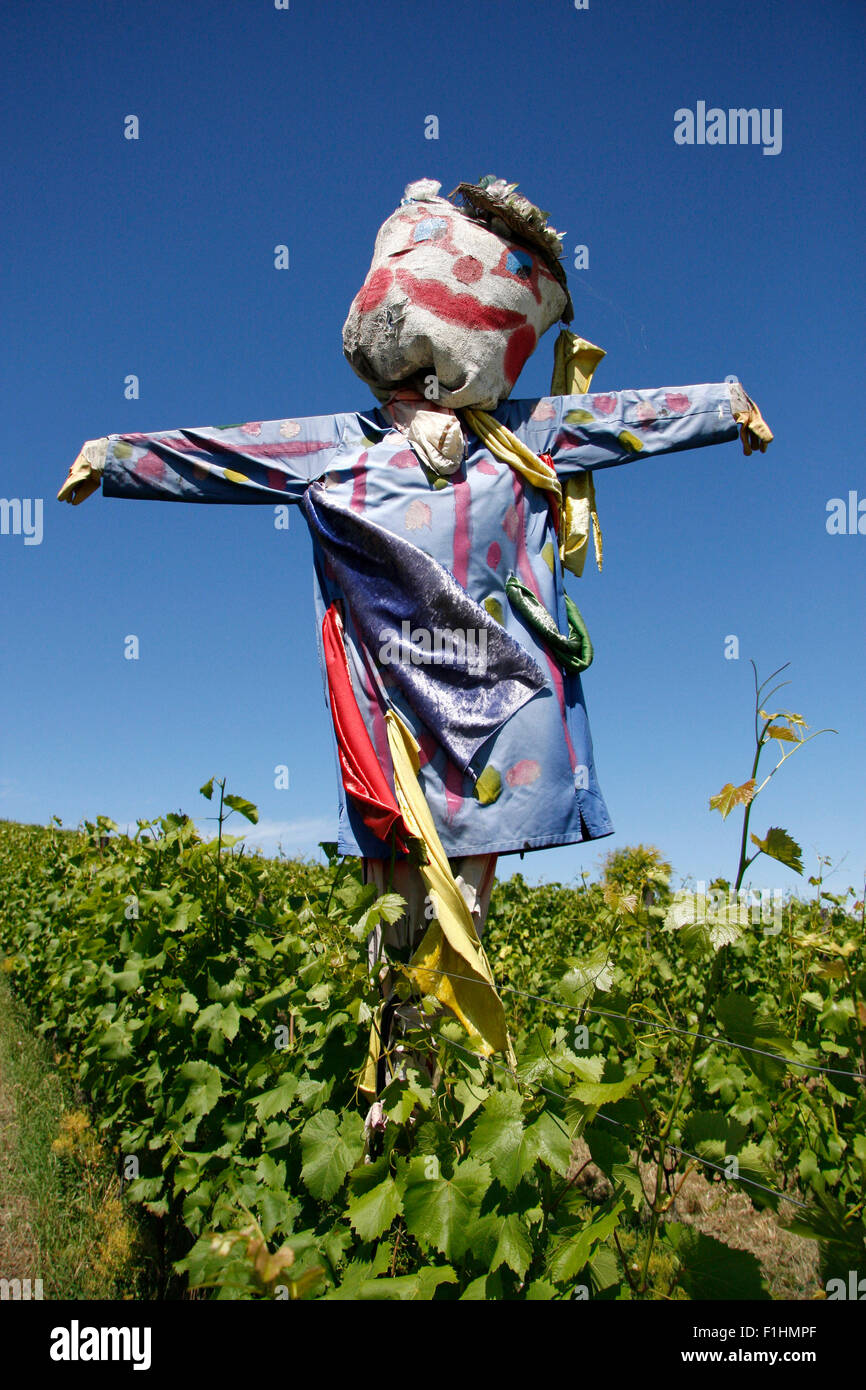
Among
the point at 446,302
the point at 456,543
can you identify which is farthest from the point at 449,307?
the point at 456,543

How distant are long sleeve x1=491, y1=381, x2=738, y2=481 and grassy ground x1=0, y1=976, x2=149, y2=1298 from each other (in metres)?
2.94

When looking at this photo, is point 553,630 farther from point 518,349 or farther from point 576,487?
point 518,349

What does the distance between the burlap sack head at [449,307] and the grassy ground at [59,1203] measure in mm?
2958

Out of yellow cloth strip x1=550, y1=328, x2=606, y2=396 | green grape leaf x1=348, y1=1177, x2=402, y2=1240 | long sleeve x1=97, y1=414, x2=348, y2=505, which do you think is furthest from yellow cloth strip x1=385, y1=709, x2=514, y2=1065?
yellow cloth strip x1=550, y1=328, x2=606, y2=396

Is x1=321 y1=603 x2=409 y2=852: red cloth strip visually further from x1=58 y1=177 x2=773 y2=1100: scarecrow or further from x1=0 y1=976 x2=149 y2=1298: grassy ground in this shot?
x1=0 y1=976 x2=149 y2=1298: grassy ground

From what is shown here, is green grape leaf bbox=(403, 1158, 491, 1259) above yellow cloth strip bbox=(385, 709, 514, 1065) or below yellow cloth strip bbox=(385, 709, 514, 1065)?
below

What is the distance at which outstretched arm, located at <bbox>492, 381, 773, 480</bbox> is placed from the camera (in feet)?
8.87

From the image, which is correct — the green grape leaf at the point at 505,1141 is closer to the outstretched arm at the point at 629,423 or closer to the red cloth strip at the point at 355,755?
the red cloth strip at the point at 355,755

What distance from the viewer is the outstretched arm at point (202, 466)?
107 inches

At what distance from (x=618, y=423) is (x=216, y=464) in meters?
1.31

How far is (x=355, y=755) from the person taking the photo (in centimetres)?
241

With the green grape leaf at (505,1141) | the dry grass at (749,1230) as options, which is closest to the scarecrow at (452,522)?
the green grape leaf at (505,1141)
